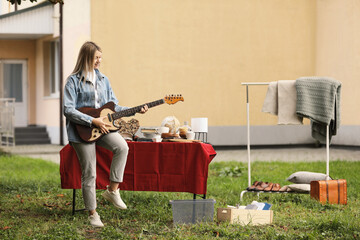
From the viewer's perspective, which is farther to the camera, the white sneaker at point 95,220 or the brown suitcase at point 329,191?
the brown suitcase at point 329,191

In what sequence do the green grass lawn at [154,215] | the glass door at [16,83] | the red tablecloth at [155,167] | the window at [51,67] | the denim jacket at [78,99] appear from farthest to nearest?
the glass door at [16,83] → the window at [51,67] → the red tablecloth at [155,167] → the denim jacket at [78,99] → the green grass lawn at [154,215]

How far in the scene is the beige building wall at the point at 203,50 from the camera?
14.6 meters

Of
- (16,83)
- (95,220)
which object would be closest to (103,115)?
(95,220)

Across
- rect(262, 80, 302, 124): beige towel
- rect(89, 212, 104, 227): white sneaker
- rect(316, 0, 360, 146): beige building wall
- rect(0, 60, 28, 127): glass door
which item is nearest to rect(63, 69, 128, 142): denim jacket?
rect(89, 212, 104, 227): white sneaker

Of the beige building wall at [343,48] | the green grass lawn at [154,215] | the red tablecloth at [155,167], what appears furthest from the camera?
the beige building wall at [343,48]

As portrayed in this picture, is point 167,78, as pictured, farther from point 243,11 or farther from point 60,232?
point 60,232

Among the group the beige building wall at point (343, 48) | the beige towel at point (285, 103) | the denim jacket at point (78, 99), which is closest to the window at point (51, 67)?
the beige building wall at point (343, 48)

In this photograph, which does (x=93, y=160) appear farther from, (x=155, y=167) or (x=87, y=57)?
(x=87, y=57)

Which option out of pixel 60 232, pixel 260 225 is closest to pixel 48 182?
pixel 60 232

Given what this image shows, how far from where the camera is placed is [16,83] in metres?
19.3

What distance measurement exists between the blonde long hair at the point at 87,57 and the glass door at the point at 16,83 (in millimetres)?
13877

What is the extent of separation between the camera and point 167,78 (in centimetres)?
1485

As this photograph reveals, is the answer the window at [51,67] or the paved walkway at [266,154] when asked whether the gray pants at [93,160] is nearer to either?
the paved walkway at [266,154]

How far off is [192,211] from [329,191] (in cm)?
190
